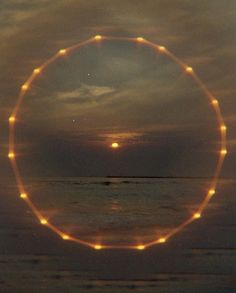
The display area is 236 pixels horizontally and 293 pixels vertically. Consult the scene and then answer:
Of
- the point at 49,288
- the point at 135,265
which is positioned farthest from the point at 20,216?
the point at 49,288

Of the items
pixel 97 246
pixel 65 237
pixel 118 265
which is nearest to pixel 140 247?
pixel 97 246

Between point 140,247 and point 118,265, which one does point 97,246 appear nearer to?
point 140,247

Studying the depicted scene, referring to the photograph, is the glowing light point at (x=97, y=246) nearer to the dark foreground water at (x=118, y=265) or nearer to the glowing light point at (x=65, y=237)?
the dark foreground water at (x=118, y=265)

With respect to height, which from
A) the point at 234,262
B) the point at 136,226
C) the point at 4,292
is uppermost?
the point at 136,226

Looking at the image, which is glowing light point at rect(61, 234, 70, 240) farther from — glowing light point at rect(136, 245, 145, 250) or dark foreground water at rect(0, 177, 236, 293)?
glowing light point at rect(136, 245, 145, 250)

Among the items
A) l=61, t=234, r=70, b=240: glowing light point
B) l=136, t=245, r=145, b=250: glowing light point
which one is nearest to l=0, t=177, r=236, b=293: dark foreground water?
l=61, t=234, r=70, b=240: glowing light point

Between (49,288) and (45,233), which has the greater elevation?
(45,233)

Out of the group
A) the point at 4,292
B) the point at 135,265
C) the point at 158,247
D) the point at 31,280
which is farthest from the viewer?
the point at 158,247

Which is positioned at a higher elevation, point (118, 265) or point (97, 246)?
point (97, 246)

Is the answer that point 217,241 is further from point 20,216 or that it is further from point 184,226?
point 20,216
